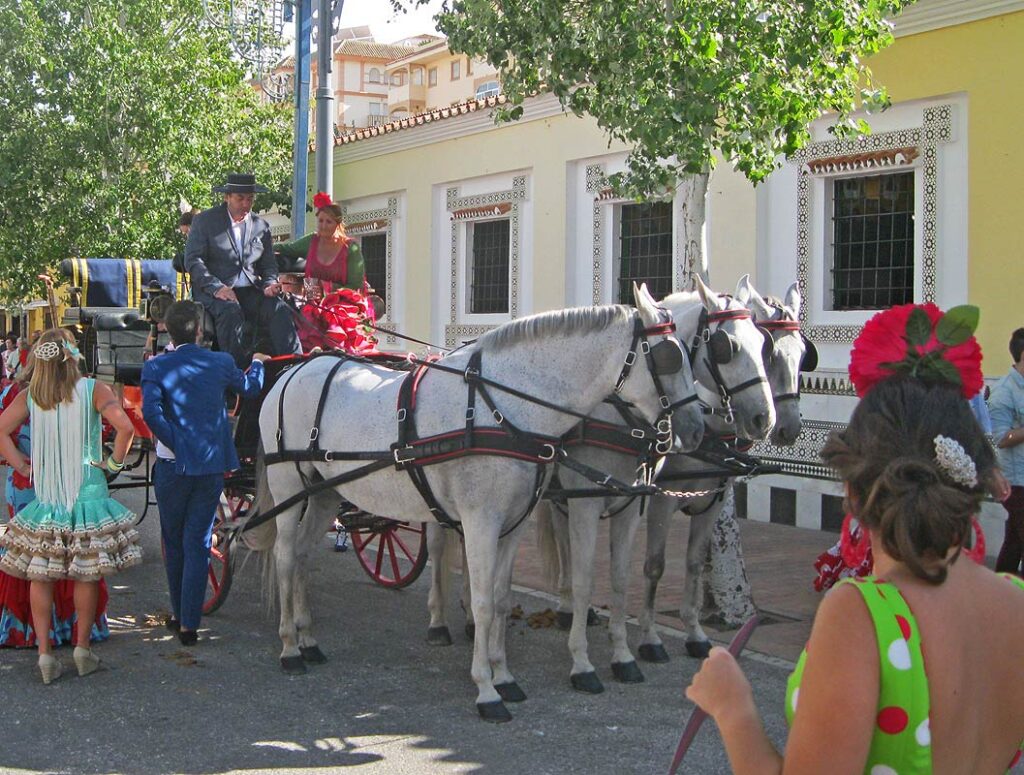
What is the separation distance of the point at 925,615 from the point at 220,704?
4.49 meters

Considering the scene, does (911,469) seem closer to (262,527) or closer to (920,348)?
(920,348)

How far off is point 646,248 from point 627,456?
318 inches

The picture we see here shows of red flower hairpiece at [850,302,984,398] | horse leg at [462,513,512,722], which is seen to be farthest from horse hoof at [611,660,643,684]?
red flower hairpiece at [850,302,984,398]

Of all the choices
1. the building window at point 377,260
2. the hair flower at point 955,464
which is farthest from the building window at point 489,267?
the hair flower at point 955,464

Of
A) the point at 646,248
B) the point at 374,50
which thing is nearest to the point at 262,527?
the point at 646,248

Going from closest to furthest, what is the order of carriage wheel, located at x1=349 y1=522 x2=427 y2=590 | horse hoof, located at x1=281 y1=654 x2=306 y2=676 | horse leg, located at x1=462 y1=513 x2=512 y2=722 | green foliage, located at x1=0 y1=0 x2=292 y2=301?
horse leg, located at x1=462 y1=513 x2=512 y2=722
horse hoof, located at x1=281 y1=654 x2=306 y2=676
carriage wheel, located at x1=349 y1=522 x2=427 y2=590
green foliage, located at x1=0 y1=0 x2=292 y2=301

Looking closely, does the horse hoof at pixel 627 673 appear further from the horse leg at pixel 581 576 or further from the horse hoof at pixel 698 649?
the horse hoof at pixel 698 649

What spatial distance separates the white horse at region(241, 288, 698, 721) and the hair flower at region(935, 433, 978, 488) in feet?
11.7

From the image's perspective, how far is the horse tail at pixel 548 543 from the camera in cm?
673

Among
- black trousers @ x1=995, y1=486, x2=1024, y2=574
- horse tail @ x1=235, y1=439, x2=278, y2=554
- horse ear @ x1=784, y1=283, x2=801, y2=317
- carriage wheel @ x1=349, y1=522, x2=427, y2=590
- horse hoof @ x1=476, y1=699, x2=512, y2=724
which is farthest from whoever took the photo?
carriage wheel @ x1=349, y1=522, x2=427, y2=590

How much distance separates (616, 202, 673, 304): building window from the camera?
44.3 feet

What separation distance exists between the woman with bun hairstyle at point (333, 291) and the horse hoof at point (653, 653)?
2816 millimetres

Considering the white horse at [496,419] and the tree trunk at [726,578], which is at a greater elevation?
the white horse at [496,419]

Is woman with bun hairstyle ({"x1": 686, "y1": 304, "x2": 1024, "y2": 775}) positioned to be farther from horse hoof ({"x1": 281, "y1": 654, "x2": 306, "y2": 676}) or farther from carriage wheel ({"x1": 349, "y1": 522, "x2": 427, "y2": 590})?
carriage wheel ({"x1": 349, "y1": 522, "x2": 427, "y2": 590})
